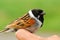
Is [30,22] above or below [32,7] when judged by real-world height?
below

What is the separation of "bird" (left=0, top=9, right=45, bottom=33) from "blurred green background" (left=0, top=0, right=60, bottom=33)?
384 centimetres

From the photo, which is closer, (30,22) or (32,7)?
(30,22)

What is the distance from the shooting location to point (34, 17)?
5.87 meters

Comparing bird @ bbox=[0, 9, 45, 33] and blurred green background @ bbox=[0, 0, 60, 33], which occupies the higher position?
blurred green background @ bbox=[0, 0, 60, 33]

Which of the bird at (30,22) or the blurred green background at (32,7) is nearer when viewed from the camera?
the bird at (30,22)

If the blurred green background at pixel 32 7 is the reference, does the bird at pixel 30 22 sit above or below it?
below

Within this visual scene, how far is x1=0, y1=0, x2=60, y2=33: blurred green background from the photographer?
33.4 feet

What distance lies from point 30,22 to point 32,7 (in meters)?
6.14

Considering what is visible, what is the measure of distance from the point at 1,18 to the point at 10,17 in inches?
9.9

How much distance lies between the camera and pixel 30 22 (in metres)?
5.82

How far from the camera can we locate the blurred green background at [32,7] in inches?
401

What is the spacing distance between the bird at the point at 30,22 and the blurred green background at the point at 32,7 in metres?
3.84

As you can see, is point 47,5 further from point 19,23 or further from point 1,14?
point 19,23

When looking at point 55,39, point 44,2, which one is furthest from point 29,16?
point 44,2
